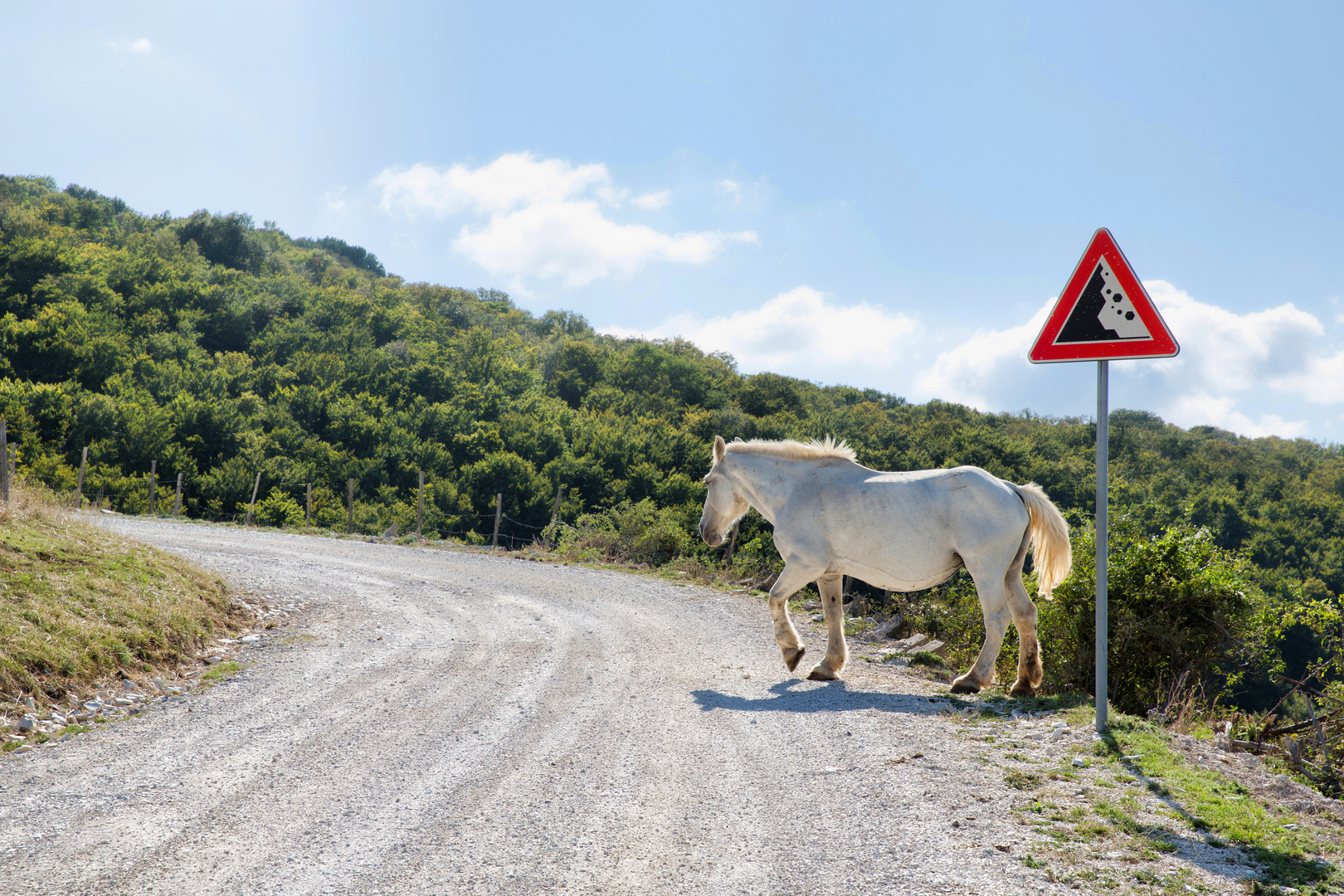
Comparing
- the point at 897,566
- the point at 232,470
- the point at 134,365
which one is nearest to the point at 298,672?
the point at 897,566

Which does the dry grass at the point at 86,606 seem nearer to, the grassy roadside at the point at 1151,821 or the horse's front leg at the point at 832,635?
the horse's front leg at the point at 832,635

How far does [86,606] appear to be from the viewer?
661 cm

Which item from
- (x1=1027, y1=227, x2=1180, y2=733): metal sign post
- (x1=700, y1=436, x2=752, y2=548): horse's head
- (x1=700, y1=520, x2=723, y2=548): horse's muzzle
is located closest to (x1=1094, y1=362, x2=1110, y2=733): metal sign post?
(x1=1027, y1=227, x2=1180, y2=733): metal sign post

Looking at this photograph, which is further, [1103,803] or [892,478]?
[892,478]

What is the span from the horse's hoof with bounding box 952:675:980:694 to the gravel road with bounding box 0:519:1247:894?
33 cm

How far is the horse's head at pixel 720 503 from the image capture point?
24.4 feet

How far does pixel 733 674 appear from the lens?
6652 mm

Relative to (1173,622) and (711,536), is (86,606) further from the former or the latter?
(1173,622)

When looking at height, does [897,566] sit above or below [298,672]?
above

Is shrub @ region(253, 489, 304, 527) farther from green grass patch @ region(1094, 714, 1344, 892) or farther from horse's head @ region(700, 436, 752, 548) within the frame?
green grass patch @ region(1094, 714, 1344, 892)

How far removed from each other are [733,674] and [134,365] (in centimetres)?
4581

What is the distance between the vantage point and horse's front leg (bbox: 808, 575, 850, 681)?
6.45 metres

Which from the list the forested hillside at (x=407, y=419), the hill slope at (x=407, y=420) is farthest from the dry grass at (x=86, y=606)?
the forested hillside at (x=407, y=419)

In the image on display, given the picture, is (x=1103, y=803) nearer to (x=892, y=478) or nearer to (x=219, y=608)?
(x=892, y=478)
